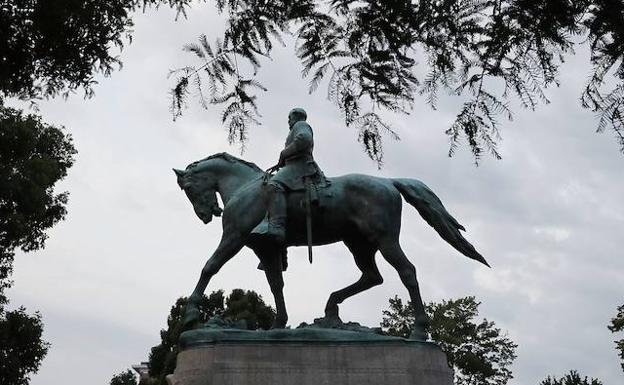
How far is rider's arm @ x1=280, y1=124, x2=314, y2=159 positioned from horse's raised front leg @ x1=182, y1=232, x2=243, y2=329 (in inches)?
49.1

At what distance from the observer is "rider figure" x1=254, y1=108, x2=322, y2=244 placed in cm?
921

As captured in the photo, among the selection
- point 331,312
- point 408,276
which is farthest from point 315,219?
point 408,276

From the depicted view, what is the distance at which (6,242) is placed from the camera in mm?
21922

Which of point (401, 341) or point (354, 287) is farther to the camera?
point (354, 287)

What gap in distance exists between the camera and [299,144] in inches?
376

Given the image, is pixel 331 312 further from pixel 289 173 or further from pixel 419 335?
pixel 289 173

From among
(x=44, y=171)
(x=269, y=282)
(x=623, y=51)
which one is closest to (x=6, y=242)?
(x=44, y=171)

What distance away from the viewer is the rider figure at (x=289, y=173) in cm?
921

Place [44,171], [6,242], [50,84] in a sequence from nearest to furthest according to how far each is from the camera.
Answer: [50,84]
[6,242]
[44,171]

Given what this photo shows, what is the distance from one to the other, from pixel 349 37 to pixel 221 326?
5.06 m

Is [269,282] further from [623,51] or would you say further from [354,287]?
[623,51]

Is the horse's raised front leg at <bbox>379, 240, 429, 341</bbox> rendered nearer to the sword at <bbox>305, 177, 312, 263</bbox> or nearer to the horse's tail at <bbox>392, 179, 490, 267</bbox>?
the horse's tail at <bbox>392, 179, 490, 267</bbox>

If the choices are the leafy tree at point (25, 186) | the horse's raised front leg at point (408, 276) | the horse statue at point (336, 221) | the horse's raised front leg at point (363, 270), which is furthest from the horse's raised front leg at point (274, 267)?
the leafy tree at point (25, 186)

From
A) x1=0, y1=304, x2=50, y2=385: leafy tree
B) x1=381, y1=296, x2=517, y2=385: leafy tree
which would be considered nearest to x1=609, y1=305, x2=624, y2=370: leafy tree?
x1=381, y1=296, x2=517, y2=385: leafy tree
